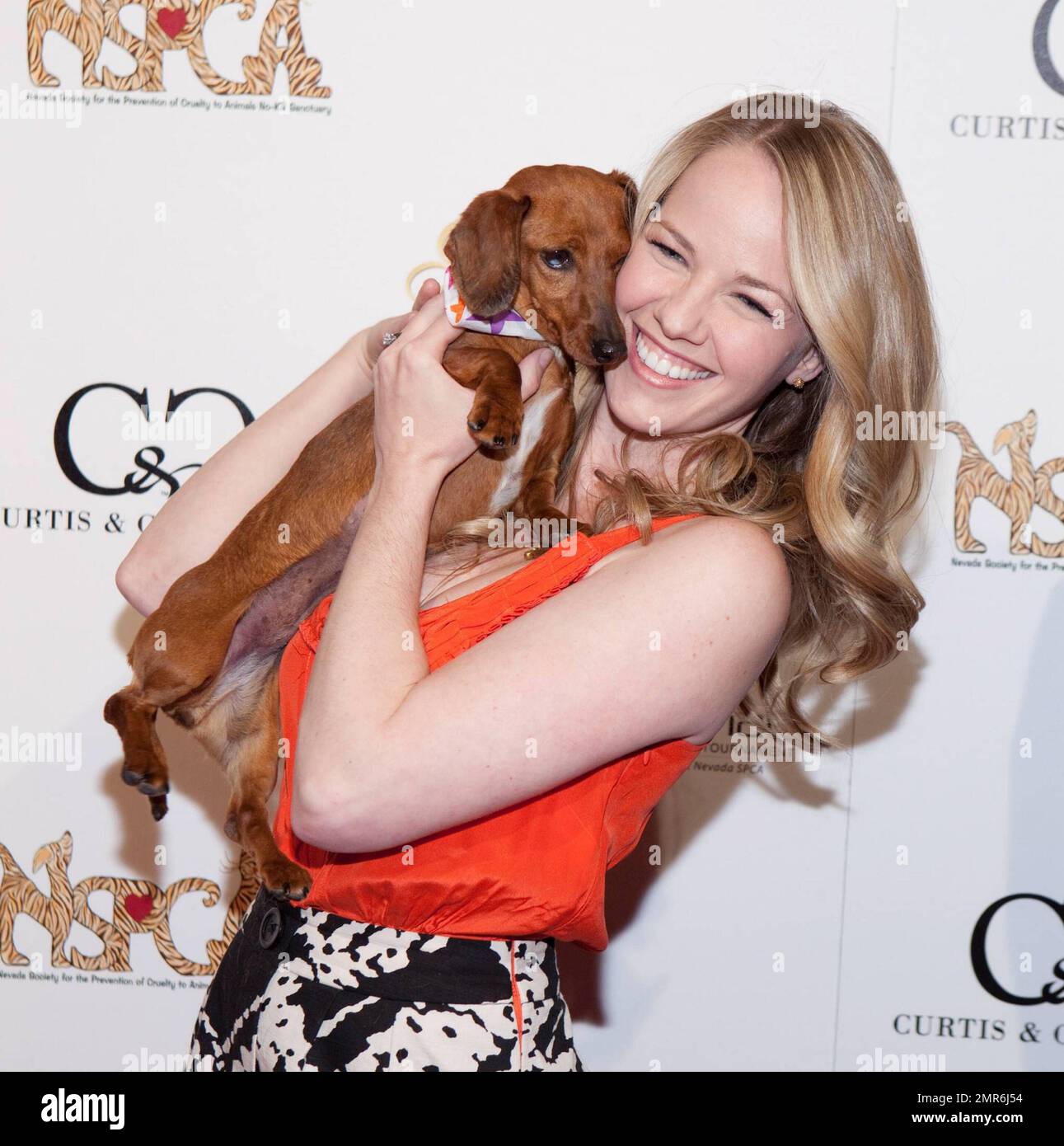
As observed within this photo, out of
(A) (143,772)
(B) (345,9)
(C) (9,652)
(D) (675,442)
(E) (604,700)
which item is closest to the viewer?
(E) (604,700)

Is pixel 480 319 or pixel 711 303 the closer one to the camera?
pixel 711 303

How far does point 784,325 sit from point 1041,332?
3.99 ft

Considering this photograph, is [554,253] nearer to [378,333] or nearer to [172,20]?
[378,333]

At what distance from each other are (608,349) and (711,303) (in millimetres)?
252

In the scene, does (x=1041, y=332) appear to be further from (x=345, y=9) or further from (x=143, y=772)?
(x=143, y=772)

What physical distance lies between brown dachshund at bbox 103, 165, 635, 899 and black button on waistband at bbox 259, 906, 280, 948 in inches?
10.0

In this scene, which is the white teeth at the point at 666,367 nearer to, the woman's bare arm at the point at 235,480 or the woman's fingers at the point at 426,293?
the woman's fingers at the point at 426,293

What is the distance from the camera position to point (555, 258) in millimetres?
1886

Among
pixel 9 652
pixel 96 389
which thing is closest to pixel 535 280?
pixel 96 389

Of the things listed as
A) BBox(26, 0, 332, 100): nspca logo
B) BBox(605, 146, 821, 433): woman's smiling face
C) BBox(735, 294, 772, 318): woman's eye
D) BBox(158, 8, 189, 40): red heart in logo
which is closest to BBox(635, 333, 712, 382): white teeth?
BBox(605, 146, 821, 433): woman's smiling face

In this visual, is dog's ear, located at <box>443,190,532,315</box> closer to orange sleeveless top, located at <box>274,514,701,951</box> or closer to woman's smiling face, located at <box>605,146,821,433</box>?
woman's smiling face, located at <box>605,146,821,433</box>

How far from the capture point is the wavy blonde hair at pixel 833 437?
149 cm

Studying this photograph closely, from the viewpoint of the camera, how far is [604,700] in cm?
128

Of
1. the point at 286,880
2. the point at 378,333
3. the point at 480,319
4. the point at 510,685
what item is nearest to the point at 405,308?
the point at 378,333
